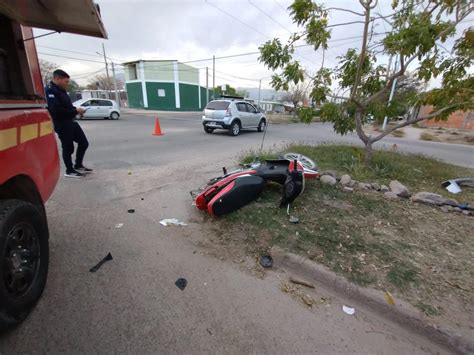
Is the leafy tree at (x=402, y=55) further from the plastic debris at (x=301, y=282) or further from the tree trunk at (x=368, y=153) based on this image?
the plastic debris at (x=301, y=282)

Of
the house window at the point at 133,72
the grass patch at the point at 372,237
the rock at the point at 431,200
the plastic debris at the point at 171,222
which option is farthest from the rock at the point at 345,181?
the house window at the point at 133,72

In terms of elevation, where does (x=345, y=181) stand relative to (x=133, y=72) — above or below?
below

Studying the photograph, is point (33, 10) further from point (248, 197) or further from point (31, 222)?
point (248, 197)

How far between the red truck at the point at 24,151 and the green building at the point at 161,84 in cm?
3457

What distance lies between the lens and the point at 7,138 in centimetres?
159

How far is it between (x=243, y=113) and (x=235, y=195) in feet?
31.2

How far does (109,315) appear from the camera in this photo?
6.08 ft

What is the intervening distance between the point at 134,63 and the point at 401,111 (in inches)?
1468

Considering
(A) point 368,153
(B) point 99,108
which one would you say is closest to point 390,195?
(A) point 368,153

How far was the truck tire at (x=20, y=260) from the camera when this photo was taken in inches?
61.4

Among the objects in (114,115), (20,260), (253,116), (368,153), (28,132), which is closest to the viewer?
(20,260)

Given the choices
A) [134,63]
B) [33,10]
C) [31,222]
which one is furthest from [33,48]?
[134,63]

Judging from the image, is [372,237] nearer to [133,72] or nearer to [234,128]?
[234,128]

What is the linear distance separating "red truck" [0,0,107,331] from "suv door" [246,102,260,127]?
10414 millimetres
